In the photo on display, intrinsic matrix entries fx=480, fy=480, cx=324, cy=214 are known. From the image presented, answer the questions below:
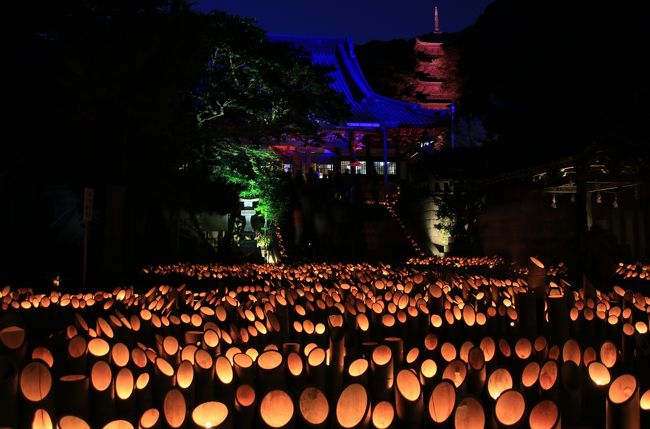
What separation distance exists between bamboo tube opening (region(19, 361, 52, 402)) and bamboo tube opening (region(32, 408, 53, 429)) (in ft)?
0.67

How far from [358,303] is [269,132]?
8166mm

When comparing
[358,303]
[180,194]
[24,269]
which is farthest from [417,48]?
[358,303]

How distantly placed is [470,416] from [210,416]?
2.73 ft

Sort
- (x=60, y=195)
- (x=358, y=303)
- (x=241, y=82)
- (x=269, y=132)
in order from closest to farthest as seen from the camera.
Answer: (x=358, y=303), (x=269, y=132), (x=241, y=82), (x=60, y=195)

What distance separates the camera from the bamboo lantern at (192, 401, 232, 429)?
5.07 feet

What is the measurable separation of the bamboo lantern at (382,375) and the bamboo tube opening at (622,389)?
840mm

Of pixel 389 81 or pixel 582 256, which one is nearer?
pixel 582 256

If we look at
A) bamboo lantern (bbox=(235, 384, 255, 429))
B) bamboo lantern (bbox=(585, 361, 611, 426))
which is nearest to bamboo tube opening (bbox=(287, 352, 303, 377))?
bamboo lantern (bbox=(235, 384, 255, 429))

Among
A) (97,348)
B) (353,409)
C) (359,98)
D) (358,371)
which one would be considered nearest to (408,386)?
(353,409)

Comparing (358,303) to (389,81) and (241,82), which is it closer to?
(241,82)

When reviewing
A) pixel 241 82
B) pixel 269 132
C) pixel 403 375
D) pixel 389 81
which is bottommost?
pixel 403 375

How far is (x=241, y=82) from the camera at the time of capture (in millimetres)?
12359

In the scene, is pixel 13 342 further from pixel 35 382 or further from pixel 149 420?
pixel 149 420

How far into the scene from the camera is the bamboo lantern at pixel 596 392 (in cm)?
196
